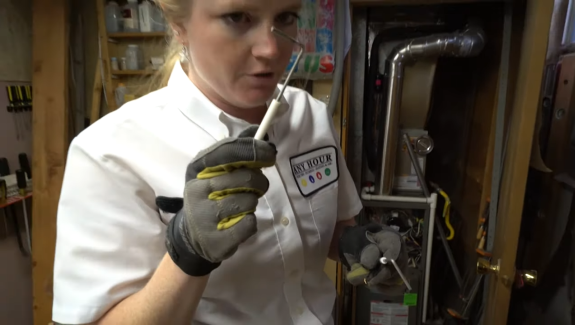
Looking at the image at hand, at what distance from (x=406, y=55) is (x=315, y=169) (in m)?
0.94

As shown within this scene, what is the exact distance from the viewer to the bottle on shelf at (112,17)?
5.49 feet

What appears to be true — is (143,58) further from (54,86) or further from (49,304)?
(49,304)

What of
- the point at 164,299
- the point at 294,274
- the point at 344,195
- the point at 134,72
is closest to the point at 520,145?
the point at 344,195

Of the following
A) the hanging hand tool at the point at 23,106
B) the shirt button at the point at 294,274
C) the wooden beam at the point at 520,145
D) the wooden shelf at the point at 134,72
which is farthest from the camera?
the wooden shelf at the point at 134,72

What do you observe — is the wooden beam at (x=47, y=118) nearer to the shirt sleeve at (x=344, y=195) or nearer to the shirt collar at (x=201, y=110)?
the shirt collar at (x=201, y=110)

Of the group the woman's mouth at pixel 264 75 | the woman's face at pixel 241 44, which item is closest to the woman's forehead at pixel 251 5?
the woman's face at pixel 241 44

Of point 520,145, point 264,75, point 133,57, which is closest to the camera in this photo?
point 264,75

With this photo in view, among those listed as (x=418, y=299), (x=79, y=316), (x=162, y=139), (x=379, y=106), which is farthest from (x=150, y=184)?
(x=418, y=299)

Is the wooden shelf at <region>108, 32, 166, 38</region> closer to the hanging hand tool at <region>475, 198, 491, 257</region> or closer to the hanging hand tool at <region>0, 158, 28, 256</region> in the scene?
the hanging hand tool at <region>0, 158, 28, 256</region>

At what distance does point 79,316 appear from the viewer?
56cm

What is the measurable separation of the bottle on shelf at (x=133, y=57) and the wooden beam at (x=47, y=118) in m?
0.26

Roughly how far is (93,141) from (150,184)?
116mm

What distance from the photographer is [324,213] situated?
840 mm

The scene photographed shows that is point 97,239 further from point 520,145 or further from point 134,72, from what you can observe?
point 134,72
